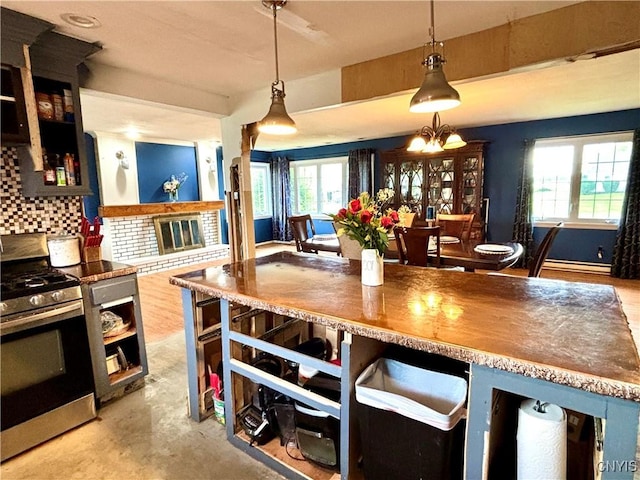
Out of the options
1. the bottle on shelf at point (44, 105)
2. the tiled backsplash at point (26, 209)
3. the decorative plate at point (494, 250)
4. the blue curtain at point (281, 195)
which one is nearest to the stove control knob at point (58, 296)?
the tiled backsplash at point (26, 209)

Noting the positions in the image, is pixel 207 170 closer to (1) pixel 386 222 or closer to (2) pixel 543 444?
(1) pixel 386 222

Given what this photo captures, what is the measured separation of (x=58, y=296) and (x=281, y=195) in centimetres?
661

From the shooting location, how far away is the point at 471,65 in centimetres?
246

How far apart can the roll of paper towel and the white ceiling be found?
2164mm

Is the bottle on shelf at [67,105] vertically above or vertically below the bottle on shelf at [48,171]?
above

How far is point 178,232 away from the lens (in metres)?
6.74

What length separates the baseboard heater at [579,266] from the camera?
16.8 feet

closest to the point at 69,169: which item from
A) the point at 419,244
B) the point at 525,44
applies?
the point at 419,244

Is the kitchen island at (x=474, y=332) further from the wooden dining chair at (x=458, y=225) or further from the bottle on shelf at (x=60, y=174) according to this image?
the wooden dining chair at (x=458, y=225)

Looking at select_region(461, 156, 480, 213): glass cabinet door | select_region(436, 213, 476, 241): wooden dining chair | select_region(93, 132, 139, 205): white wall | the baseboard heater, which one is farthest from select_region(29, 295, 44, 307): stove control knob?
the baseboard heater

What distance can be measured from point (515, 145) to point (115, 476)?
623cm

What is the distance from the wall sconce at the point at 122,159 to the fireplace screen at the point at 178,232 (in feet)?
3.40

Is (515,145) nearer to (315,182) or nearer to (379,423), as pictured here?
(315,182)

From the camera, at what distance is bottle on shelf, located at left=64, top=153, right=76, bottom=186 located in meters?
2.38
